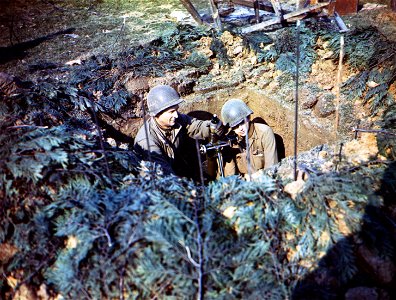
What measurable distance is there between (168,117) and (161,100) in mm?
274

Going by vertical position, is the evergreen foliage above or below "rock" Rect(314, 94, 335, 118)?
above

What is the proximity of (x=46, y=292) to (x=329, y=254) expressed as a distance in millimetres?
2176

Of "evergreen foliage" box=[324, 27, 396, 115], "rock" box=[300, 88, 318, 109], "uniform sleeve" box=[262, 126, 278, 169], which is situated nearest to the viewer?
"evergreen foliage" box=[324, 27, 396, 115]

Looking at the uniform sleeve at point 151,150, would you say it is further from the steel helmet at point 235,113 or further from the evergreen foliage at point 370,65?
the evergreen foliage at point 370,65

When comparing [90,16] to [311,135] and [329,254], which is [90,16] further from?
[329,254]

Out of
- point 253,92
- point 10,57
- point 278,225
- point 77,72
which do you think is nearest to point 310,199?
point 278,225

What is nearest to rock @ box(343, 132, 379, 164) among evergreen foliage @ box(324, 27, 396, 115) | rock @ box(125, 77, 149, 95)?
evergreen foliage @ box(324, 27, 396, 115)

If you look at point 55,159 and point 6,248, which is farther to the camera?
point 55,159

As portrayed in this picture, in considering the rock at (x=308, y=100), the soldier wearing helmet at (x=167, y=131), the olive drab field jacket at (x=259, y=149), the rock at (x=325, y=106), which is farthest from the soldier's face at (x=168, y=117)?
the rock at (x=325, y=106)

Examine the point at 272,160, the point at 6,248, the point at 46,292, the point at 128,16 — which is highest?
the point at 128,16

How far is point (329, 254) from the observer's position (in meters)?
2.38

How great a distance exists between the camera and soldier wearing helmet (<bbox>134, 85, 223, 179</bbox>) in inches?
183

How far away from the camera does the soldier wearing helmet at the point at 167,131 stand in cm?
464

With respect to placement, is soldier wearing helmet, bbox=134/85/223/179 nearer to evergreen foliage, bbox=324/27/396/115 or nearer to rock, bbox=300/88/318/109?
rock, bbox=300/88/318/109
